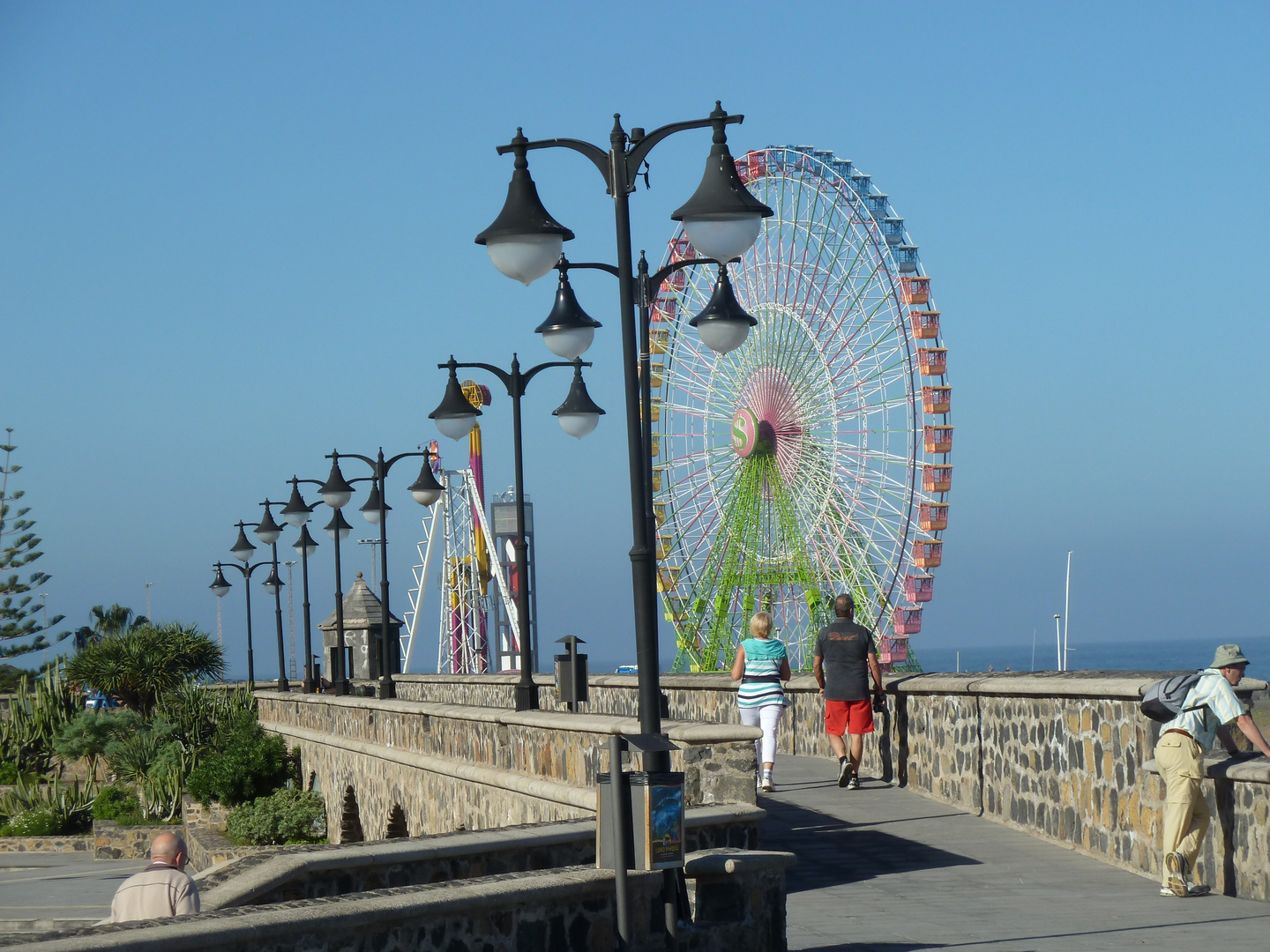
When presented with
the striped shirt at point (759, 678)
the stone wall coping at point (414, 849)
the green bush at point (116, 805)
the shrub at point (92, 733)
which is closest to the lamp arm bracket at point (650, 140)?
the stone wall coping at point (414, 849)

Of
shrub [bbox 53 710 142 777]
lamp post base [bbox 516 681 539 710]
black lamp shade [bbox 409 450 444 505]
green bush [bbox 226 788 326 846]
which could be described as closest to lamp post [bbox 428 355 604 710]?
lamp post base [bbox 516 681 539 710]

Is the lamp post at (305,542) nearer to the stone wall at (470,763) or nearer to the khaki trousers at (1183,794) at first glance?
the stone wall at (470,763)

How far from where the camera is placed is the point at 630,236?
328 inches

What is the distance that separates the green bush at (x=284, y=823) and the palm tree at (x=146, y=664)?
1382 cm

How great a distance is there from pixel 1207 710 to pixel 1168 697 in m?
0.26

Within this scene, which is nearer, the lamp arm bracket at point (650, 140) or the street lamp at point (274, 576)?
the lamp arm bracket at point (650, 140)

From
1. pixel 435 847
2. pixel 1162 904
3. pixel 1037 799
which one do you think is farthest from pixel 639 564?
pixel 1037 799

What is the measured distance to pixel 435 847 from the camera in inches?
326

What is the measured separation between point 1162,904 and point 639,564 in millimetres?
3580

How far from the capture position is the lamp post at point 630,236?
7.89 meters

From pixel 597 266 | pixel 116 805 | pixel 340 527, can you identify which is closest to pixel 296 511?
pixel 340 527

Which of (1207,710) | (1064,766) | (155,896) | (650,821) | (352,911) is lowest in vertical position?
(1064,766)

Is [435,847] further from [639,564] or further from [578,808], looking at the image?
[578,808]

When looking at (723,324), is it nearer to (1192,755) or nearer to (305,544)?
(1192,755)
